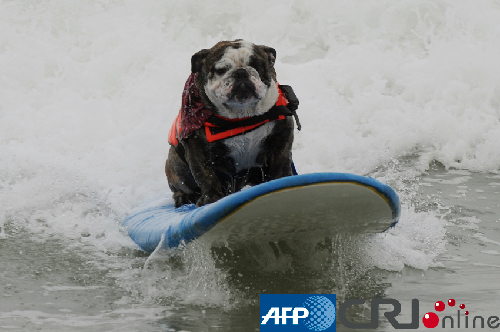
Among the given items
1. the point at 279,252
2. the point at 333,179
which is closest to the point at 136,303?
the point at 279,252

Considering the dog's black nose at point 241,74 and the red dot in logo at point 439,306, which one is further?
the dog's black nose at point 241,74

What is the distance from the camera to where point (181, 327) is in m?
2.68

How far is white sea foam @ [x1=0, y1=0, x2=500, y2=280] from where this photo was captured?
5188 mm

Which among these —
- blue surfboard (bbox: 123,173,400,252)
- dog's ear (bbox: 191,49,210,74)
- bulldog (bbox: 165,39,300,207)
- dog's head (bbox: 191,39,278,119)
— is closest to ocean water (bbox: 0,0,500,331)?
blue surfboard (bbox: 123,173,400,252)

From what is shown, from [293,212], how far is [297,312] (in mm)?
476

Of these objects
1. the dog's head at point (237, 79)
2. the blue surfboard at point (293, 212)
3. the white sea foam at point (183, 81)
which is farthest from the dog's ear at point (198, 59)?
the white sea foam at point (183, 81)

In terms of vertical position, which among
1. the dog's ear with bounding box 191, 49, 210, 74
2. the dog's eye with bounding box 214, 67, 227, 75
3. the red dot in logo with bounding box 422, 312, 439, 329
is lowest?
the red dot in logo with bounding box 422, 312, 439, 329

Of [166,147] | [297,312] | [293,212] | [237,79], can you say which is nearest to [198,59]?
[237,79]

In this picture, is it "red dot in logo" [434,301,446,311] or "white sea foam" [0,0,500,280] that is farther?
"white sea foam" [0,0,500,280]

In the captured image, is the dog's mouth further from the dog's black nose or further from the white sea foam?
the white sea foam

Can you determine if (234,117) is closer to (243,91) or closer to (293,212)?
(243,91)

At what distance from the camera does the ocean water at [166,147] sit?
124 inches

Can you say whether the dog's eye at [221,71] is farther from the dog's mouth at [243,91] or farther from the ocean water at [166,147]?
the ocean water at [166,147]

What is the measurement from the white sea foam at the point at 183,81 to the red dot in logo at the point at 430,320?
2.36ft
